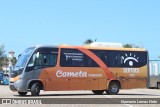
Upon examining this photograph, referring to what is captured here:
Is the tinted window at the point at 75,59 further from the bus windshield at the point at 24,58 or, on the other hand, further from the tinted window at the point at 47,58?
the bus windshield at the point at 24,58

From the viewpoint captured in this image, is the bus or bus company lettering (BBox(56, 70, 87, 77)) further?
bus company lettering (BBox(56, 70, 87, 77))

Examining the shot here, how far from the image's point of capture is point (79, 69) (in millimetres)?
26781

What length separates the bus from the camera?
25.1m

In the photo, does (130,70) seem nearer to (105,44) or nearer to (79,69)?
(105,44)

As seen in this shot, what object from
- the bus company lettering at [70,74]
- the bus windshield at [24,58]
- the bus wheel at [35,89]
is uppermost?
the bus windshield at [24,58]

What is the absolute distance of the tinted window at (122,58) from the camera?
27814mm

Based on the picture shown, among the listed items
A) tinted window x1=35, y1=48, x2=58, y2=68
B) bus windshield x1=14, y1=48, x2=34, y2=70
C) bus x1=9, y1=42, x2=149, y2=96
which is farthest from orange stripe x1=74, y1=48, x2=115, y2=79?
bus windshield x1=14, y1=48, x2=34, y2=70

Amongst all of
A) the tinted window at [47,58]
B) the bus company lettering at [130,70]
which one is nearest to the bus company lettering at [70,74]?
the tinted window at [47,58]

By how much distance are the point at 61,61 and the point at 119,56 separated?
14.5 feet

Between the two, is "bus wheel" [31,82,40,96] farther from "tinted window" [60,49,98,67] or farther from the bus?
"tinted window" [60,49,98,67]

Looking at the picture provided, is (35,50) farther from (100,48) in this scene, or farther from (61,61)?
(100,48)

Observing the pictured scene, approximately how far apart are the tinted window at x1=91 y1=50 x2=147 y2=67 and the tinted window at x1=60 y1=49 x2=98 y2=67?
2.61ft

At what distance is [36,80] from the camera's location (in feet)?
82.8

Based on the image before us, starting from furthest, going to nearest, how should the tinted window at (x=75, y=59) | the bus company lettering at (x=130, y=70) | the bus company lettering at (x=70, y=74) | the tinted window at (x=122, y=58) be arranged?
the bus company lettering at (x=130, y=70) → the tinted window at (x=122, y=58) → the tinted window at (x=75, y=59) → the bus company lettering at (x=70, y=74)
